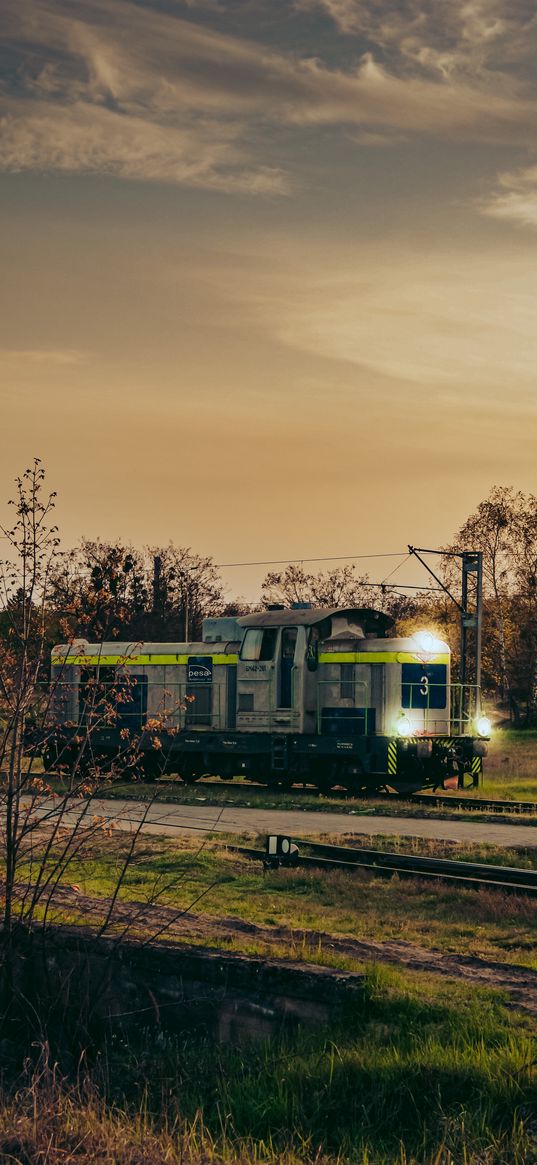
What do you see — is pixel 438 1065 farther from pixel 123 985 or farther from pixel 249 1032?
pixel 123 985

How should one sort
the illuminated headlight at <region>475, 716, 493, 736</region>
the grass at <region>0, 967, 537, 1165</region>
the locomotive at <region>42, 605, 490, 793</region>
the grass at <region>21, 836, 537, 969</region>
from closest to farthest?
1. the grass at <region>0, 967, 537, 1165</region>
2. the grass at <region>21, 836, 537, 969</region>
3. the locomotive at <region>42, 605, 490, 793</region>
4. the illuminated headlight at <region>475, 716, 493, 736</region>

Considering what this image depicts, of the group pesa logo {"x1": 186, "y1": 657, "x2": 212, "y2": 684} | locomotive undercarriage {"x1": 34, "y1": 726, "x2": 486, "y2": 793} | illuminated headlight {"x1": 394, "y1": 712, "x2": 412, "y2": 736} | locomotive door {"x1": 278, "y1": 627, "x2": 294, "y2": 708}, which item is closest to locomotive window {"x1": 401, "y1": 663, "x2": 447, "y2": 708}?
illuminated headlight {"x1": 394, "y1": 712, "x2": 412, "y2": 736}

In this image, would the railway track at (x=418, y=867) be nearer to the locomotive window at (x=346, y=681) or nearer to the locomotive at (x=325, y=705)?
the locomotive at (x=325, y=705)

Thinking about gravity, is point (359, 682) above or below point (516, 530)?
below

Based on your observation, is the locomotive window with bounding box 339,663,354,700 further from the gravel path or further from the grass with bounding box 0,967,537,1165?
the grass with bounding box 0,967,537,1165

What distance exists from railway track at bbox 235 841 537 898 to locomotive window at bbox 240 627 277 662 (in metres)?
8.56

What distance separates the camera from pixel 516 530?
2414 inches

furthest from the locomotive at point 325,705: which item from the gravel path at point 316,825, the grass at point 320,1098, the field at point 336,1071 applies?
the grass at point 320,1098

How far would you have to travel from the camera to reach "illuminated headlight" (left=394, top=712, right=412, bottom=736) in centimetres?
2403

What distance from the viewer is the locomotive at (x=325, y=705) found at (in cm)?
2428

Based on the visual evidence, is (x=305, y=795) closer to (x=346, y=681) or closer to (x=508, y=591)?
(x=346, y=681)

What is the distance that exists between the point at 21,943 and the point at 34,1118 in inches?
115

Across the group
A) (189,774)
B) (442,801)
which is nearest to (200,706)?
(189,774)

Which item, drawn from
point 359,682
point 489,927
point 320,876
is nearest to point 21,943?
point 489,927
